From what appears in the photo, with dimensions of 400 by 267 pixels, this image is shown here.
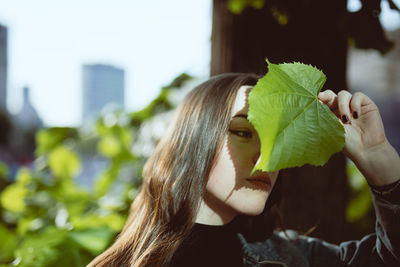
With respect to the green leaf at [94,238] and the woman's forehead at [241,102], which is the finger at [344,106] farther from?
the green leaf at [94,238]

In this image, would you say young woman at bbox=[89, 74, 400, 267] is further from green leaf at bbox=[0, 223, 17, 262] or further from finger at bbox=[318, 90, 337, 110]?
green leaf at bbox=[0, 223, 17, 262]

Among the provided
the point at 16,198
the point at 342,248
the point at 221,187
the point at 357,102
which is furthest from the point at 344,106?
the point at 16,198

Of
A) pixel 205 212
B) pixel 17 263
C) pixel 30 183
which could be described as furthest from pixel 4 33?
pixel 205 212

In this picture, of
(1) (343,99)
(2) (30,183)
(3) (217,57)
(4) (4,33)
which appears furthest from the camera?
(4) (4,33)

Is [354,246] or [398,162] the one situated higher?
[398,162]

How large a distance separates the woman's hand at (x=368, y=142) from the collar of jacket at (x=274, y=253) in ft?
1.21

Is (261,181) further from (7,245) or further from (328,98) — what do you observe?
(7,245)

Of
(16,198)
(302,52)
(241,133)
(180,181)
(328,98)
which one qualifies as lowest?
(16,198)

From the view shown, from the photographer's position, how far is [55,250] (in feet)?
3.55

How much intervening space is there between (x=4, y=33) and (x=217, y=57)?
5901 mm

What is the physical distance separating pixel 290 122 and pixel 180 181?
0.39m

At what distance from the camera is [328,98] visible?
26.8 inches

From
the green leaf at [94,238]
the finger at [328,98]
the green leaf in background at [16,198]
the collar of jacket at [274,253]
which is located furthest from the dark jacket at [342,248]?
the green leaf in background at [16,198]

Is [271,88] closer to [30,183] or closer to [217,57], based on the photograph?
[217,57]
